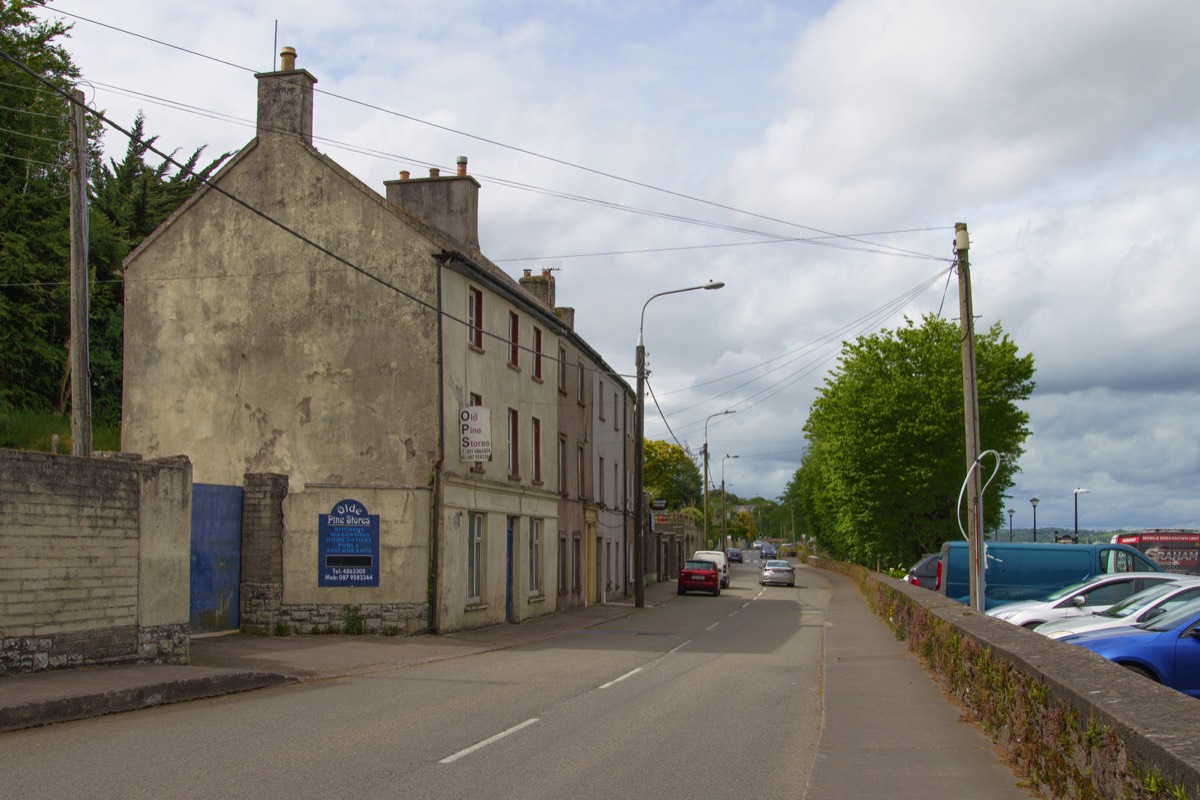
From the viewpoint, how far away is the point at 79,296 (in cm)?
1519

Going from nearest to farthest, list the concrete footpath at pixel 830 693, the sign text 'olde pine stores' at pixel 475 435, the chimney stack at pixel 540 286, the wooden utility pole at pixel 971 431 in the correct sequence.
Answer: the concrete footpath at pixel 830 693, the wooden utility pole at pixel 971 431, the sign text 'olde pine stores' at pixel 475 435, the chimney stack at pixel 540 286

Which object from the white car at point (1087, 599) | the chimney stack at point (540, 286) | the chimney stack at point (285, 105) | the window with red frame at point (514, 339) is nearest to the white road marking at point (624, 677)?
the white car at point (1087, 599)

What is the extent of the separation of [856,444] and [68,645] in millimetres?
35598

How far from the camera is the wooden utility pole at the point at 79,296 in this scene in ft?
48.7

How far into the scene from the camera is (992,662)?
30.8 ft

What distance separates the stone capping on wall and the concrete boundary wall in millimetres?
10319

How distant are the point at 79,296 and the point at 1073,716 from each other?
13845 mm

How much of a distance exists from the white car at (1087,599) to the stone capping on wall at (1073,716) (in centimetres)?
570

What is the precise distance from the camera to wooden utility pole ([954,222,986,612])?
19.4 m

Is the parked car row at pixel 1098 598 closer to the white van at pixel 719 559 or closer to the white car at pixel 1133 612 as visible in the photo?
the white car at pixel 1133 612

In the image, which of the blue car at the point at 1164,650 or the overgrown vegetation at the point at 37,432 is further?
the overgrown vegetation at the point at 37,432

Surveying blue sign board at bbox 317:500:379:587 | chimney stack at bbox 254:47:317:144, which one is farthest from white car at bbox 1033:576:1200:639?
chimney stack at bbox 254:47:317:144

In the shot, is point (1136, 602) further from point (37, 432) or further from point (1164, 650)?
point (37, 432)

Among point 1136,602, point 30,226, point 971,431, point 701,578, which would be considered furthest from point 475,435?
point 701,578
